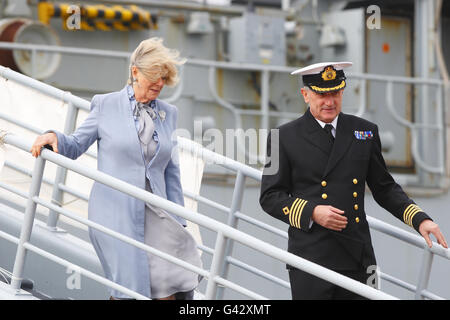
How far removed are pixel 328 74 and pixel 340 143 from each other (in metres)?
0.27

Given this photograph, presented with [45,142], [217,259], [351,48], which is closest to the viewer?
[217,259]

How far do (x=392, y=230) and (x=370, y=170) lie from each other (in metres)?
0.58

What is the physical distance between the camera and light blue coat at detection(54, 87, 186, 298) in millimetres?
3180

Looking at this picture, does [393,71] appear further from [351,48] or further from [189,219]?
[189,219]

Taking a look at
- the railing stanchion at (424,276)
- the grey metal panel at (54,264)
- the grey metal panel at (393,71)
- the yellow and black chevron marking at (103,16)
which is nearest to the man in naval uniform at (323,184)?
the railing stanchion at (424,276)

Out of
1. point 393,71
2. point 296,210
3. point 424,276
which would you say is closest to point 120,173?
point 296,210

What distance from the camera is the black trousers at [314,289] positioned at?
3021 millimetres

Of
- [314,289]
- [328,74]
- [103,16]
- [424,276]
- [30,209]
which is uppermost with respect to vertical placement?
[103,16]

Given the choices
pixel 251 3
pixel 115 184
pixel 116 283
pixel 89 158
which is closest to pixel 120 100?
pixel 115 184

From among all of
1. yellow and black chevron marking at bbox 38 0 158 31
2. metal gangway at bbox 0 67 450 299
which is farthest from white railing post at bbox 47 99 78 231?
yellow and black chevron marking at bbox 38 0 158 31

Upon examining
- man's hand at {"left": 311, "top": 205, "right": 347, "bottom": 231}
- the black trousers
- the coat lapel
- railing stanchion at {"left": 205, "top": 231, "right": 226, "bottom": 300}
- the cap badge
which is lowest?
the black trousers

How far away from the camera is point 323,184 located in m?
3.14

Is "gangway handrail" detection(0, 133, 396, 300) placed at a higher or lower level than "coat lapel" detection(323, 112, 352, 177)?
lower

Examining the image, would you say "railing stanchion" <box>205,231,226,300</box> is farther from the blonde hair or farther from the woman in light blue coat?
the blonde hair
